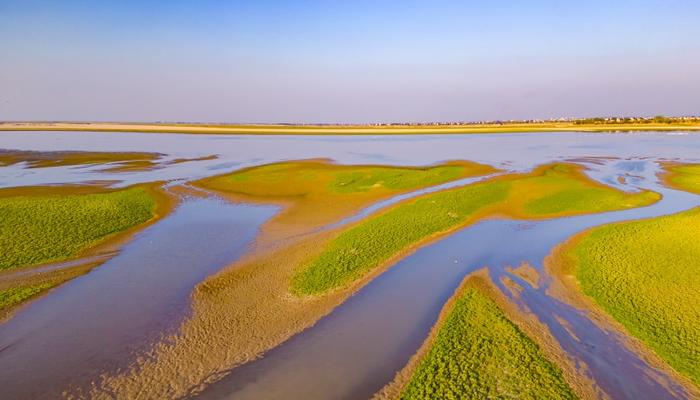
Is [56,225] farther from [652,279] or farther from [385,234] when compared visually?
[652,279]

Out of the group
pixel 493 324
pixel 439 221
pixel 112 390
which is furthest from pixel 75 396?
pixel 439 221

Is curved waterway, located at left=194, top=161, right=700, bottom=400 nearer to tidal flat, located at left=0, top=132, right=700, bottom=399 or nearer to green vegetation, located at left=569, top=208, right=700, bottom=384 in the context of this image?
tidal flat, located at left=0, top=132, right=700, bottom=399

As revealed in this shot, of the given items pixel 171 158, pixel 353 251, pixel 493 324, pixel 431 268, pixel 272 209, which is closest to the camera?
pixel 493 324

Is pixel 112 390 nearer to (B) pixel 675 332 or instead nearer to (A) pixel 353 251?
(A) pixel 353 251

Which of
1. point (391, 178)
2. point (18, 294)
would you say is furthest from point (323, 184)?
point (18, 294)

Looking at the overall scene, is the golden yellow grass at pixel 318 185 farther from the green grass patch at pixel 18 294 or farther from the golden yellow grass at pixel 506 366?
the golden yellow grass at pixel 506 366

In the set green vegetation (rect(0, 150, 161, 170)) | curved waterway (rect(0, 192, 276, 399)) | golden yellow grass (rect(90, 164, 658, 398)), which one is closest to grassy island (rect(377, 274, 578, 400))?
golden yellow grass (rect(90, 164, 658, 398))
